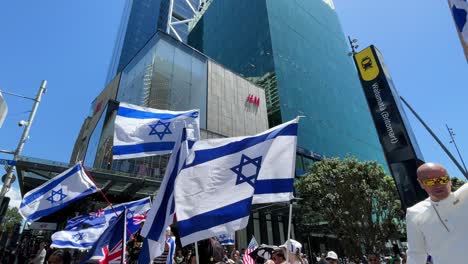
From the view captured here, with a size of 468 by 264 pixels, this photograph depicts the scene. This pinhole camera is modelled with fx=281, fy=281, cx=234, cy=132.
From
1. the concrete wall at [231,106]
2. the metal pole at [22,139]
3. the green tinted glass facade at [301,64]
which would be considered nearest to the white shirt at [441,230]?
the metal pole at [22,139]

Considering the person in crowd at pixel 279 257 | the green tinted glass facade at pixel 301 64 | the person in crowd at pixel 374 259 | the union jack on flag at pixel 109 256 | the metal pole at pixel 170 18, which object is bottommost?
the person in crowd at pixel 374 259

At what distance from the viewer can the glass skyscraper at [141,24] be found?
71812mm

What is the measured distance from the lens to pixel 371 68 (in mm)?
10391

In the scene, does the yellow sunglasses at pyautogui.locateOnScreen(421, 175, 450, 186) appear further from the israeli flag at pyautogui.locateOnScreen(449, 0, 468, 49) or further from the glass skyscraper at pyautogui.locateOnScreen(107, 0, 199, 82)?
the glass skyscraper at pyautogui.locateOnScreen(107, 0, 199, 82)

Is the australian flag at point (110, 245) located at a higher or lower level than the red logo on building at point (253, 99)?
lower

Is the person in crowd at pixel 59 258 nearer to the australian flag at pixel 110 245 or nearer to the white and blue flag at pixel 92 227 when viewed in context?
the australian flag at pixel 110 245

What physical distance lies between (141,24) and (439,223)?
84816 mm

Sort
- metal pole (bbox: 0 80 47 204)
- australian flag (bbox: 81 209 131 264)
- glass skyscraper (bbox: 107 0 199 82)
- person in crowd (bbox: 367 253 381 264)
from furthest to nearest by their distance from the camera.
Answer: glass skyscraper (bbox: 107 0 199 82) → metal pole (bbox: 0 80 47 204) → person in crowd (bbox: 367 253 381 264) → australian flag (bbox: 81 209 131 264)

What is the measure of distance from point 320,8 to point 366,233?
55.5m

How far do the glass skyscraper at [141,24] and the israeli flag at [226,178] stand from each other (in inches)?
2838

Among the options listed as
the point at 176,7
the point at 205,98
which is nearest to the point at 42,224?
the point at 205,98

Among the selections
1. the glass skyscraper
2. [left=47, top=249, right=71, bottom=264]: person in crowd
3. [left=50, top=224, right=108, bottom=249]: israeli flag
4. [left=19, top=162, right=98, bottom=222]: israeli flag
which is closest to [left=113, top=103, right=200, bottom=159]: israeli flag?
[left=19, top=162, right=98, bottom=222]: israeli flag

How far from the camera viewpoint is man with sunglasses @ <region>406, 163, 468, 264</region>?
6.45ft

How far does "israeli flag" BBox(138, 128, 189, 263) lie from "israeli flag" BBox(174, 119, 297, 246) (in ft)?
0.82
